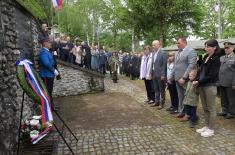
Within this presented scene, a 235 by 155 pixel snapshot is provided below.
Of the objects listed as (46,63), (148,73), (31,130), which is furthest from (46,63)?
(148,73)

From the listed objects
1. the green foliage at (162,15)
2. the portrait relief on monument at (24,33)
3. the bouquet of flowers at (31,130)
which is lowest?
the bouquet of flowers at (31,130)

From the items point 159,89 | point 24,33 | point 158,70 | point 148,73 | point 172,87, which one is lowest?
point 159,89

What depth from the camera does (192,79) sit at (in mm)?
5977

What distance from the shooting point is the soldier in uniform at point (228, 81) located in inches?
268

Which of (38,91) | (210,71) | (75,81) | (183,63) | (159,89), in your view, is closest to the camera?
(38,91)

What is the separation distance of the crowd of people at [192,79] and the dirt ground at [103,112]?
2.49 ft

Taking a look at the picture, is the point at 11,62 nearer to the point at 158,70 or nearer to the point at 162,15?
the point at 158,70

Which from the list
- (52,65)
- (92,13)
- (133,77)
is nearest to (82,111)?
(52,65)

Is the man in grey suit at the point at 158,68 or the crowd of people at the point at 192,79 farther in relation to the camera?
the man in grey suit at the point at 158,68

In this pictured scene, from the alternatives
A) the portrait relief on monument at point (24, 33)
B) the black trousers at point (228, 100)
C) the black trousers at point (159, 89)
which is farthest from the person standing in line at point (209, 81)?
the portrait relief on monument at point (24, 33)

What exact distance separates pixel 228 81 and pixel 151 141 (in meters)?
2.95

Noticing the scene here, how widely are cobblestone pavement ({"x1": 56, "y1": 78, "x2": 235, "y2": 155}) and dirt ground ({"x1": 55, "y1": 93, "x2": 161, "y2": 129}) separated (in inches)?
16.0

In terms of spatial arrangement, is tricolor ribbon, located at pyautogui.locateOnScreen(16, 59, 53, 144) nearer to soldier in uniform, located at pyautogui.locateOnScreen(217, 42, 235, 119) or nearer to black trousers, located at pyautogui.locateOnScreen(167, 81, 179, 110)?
black trousers, located at pyautogui.locateOnScreen(167, 81, 179, 110)

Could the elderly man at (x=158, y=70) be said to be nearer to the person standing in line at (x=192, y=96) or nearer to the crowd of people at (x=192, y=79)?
the crowd of people at (x=192, y=79)
